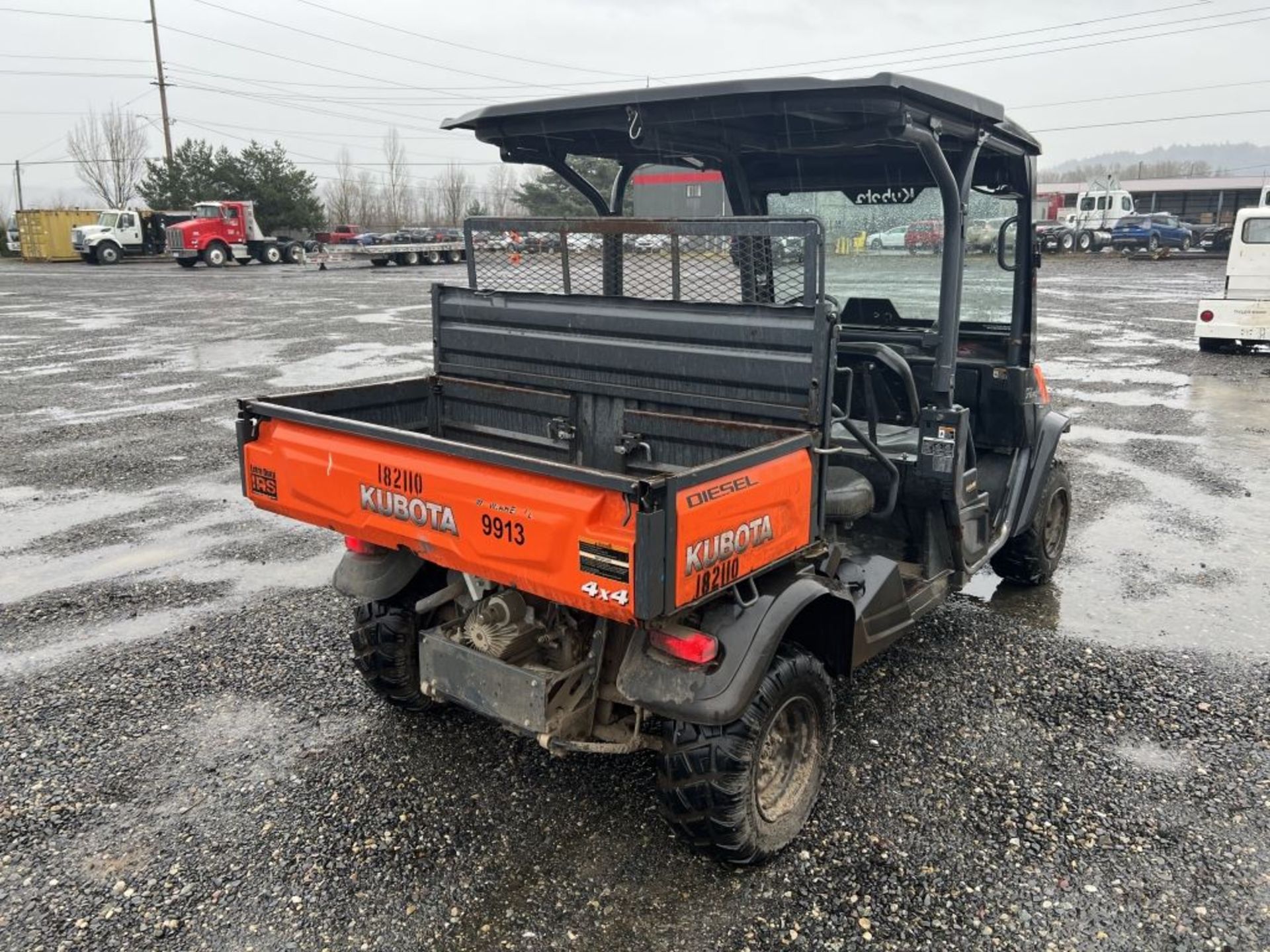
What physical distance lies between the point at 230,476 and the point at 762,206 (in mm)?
4951

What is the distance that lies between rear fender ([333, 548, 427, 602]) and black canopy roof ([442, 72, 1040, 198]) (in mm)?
1751

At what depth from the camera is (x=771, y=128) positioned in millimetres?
4059

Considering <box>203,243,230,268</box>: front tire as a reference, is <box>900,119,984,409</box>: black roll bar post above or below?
below

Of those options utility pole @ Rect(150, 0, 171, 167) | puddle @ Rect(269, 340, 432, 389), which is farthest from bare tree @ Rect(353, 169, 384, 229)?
puddle @ Rect(269, 340, 432, 389)

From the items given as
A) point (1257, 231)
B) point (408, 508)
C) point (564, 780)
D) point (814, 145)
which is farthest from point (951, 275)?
point (1257, 231)

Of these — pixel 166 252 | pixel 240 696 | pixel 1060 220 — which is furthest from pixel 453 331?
pixel 1060 220

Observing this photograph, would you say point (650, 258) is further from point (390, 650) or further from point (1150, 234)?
point (1150, 234)

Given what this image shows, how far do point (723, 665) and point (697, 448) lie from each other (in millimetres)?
1012

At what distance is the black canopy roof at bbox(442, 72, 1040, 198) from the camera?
3.14 m

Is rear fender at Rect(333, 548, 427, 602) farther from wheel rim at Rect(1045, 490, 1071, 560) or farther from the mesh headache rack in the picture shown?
wheel rim at Rect(1045, 490, 1071, 560)

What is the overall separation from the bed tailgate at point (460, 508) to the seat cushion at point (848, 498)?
49.0 inches

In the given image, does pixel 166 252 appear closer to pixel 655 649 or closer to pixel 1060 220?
pixel 1060 220

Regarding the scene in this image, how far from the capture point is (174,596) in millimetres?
5344

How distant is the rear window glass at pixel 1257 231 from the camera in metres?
14.5
